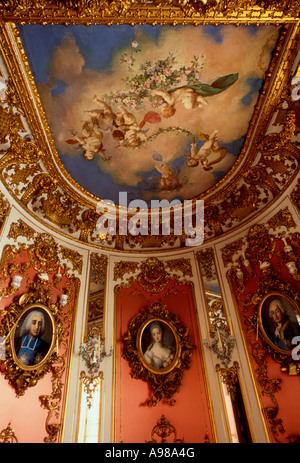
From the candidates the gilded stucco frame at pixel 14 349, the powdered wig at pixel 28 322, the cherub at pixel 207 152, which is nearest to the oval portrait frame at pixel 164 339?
the gilded stucco frame at pixel 14 349

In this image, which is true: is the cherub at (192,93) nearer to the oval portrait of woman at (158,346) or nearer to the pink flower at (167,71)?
the pink flower at (167,71)

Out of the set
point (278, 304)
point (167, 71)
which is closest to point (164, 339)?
point (278, 304)

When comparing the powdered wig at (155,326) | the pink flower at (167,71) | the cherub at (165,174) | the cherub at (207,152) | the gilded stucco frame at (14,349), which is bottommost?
the gilded stucco frame at (14,349)

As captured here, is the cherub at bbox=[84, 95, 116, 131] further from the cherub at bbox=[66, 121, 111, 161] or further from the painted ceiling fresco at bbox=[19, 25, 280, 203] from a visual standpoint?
the cherub at bbox=[66, 121, 111, 161]

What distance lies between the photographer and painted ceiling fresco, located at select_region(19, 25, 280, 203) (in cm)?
501

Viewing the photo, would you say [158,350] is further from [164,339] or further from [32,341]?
[32,341]

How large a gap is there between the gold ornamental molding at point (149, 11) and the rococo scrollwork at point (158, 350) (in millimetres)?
6473

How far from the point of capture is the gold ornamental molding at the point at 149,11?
4352mm

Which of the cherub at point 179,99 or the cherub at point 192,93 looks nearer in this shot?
the cherub at point 192,93

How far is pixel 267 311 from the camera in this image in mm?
6543

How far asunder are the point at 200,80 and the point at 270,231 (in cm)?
401

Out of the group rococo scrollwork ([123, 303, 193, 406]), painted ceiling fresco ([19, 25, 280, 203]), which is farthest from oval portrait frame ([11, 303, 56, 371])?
painted ceiling fresco ([19, 25, 280, 203])

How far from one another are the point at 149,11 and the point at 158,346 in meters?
7.04

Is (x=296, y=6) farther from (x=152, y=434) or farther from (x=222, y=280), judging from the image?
(x=152, y=434)
